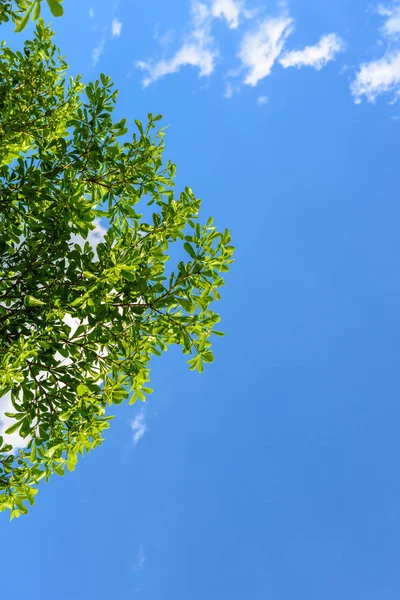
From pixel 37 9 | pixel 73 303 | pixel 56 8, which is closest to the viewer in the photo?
pixel 37 9

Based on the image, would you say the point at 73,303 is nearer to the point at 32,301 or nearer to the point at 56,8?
the point at 32,301

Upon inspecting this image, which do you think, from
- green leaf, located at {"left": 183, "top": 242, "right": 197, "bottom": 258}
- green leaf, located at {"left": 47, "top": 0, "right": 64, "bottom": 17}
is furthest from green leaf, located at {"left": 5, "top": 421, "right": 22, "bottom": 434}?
green leaf, located at {"left": 47, "top": 0, "right": 64, "bottom": 17}

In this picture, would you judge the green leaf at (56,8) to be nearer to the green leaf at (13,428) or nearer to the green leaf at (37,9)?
the green leaf at (37,9)

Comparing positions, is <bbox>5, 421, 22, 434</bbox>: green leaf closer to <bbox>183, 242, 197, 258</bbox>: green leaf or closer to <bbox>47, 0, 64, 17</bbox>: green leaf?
<bbox>183, 242, 197, 258</bbox>: green leaf

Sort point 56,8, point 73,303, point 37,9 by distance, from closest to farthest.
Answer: point 37,9, point 56,8, point 73,303

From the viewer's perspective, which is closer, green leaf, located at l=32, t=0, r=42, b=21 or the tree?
green leaf, located at l=32, t=0, r=42, b=21

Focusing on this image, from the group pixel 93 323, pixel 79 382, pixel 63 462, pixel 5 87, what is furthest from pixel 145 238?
pixel 5 87

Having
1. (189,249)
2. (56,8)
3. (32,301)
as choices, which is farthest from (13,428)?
(56,8)

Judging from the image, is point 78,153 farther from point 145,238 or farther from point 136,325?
point 136,325

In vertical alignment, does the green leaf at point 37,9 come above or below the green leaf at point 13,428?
above

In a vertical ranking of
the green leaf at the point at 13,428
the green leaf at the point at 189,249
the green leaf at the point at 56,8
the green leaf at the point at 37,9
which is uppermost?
the green leaf at the point at 189,249

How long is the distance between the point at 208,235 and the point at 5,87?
5362mm

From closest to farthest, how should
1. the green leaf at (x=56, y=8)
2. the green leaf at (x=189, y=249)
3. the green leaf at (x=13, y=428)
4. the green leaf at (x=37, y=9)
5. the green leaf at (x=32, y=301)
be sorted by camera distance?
the green leaf at (x=37, y=9) → the green leaf at (x=56, y=8) → the green leaf at (x=32, y=301) → the green leaf at (x=13, y=428) → the green leaf at (x=189, y=249)

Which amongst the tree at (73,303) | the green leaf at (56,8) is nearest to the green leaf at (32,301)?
the tree at (73,303)
